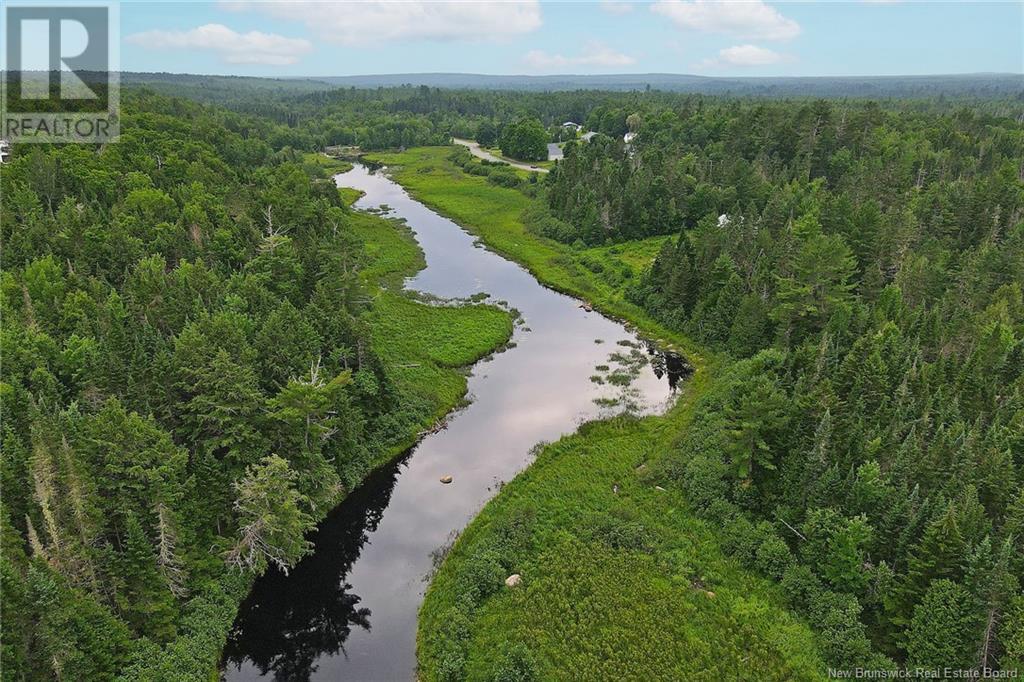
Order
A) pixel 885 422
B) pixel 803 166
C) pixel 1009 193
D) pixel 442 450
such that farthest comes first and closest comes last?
pixel 803 166 < pixel 1009 193 < pixel 442 450 < pixel 885 422

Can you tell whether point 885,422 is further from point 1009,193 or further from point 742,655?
point 1009,193

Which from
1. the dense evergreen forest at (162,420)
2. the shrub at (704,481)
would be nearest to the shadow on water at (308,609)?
the dense evergreen forest at (162,420)

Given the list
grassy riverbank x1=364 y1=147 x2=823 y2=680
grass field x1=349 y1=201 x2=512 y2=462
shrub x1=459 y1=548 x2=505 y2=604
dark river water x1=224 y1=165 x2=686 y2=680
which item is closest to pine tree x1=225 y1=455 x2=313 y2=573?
dark river water x1=224 y1=165 x2=686 y2=680

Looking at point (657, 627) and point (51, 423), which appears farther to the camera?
point (657, 627)

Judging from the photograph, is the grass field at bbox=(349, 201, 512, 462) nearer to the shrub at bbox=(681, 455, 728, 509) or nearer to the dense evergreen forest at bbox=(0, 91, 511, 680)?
the dense evergreen forest at bbox=(0, 91, 511, 680)

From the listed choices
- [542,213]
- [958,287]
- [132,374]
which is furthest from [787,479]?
[542,213]

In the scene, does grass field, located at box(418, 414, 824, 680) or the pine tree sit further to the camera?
the pine tree
